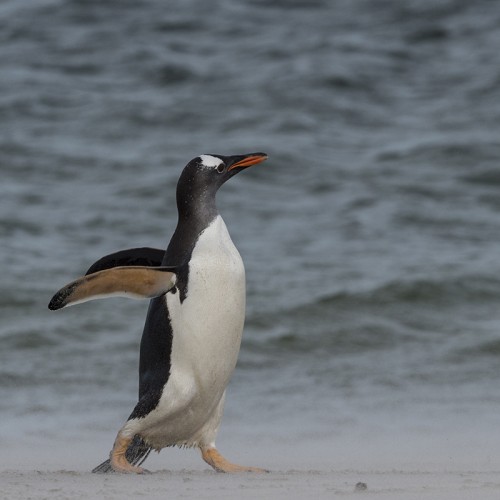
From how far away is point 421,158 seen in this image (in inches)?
468

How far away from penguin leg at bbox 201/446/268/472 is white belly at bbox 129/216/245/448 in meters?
0.14

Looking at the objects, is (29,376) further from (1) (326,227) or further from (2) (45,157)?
(2) (45,157)

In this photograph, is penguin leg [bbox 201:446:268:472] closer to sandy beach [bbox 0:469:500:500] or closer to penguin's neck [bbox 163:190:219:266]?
sandy beach [bbox 0:469:500:500]

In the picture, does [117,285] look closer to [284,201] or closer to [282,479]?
[282,479]

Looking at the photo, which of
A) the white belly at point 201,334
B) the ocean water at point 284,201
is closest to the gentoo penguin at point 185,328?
Answer: the white belly at point 201,334

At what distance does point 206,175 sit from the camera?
429 centimetres

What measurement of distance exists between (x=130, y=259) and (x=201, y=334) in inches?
15.9

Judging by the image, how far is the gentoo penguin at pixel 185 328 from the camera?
402 cm

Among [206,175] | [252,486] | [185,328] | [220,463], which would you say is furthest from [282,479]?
[206,175]

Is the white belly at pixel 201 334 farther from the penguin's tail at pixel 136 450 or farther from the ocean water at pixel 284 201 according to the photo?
the ocean water at pixel 284 201

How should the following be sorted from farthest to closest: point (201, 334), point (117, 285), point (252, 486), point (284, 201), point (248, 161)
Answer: point (284, 201) < point (248, 161) < point (201, 334) < point (117, 285) < point (252, 486)

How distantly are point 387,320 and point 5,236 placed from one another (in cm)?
343

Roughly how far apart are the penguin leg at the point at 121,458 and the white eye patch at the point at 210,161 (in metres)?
0.93

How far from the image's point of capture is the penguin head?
4.21 metres
